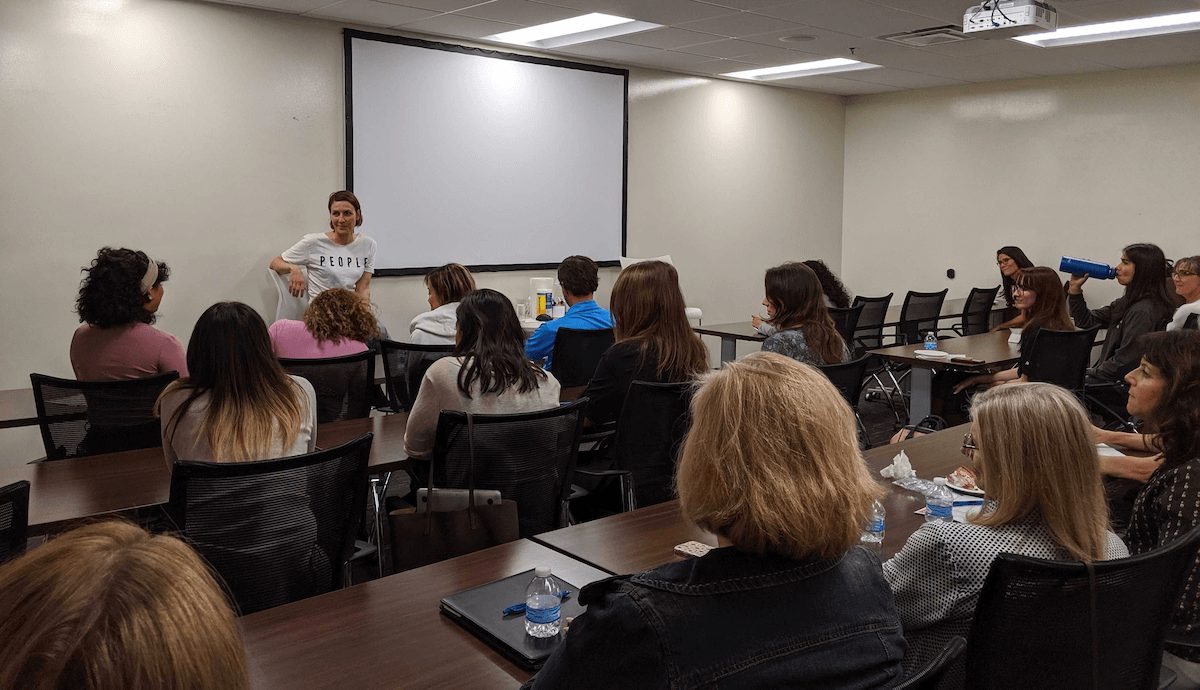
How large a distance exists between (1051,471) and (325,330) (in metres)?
2.96

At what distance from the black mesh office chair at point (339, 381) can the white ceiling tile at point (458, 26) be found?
306 centimetres

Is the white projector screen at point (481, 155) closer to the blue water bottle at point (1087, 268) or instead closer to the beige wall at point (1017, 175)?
the beige wall at point (1017, 175)

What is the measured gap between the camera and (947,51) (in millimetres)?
6988

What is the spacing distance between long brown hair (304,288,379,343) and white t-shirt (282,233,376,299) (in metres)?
1.88

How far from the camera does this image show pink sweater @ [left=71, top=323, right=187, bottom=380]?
11.4 ft

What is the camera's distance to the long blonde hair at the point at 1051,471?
1646 millimetres

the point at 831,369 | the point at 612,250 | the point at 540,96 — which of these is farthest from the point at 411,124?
the point at 831,369

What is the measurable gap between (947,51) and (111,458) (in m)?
6.42

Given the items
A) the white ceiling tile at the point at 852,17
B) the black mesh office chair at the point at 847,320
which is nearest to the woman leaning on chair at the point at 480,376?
the white ceiling tile at the point at 852,17

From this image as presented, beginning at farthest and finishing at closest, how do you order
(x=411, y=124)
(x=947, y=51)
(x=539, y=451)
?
(x=947, y=51), (x=411, y=124), (x=539, y=451)

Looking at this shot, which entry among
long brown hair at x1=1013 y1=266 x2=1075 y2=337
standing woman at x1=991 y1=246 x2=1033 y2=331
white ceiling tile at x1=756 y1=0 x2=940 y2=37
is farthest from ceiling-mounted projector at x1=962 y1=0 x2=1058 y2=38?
standing woman at x1=991 y1=246 x2=1033 y2=331

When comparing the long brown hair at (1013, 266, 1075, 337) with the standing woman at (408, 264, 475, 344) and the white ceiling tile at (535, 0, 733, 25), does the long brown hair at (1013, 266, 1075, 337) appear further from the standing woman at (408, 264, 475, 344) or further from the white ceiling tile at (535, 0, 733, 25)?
the standing woman at (408, 264, 475, 344)

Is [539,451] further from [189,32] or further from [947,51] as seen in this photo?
[947,51]

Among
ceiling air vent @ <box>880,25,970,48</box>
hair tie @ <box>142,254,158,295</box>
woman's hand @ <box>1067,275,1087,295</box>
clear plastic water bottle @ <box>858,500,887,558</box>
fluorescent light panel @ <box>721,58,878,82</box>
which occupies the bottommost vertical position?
clear plastic water bottle @ <box>858,500,887,558</box>
